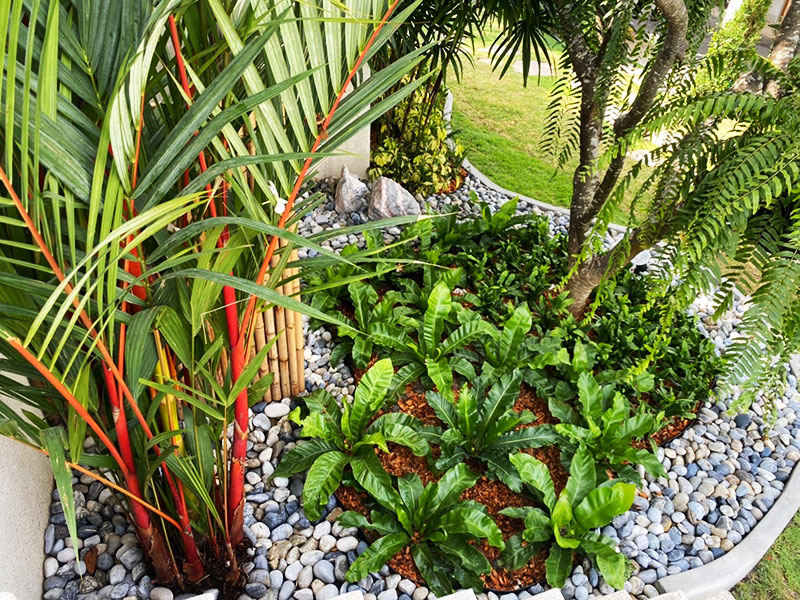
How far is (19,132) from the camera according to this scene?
0.81m

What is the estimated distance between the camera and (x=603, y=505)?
5.76ft

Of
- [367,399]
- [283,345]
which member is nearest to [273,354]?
[283,345]

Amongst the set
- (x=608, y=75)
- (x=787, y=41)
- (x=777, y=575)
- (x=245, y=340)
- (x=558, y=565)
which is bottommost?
(x=777, y=575)

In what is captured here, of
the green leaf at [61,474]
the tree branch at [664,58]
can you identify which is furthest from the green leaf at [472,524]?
the tree branch at [664,58]

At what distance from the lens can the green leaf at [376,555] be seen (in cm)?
165

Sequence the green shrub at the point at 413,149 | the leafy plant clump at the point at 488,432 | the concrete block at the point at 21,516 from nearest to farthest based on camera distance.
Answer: the concrete block at the point at 21,516
the leafy plant clump at the point at 488,432
the green shrub at the point at 413,149

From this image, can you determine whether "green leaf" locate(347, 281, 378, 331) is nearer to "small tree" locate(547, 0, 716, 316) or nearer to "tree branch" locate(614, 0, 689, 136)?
"small tree" locate(547, 0, 716, 316)

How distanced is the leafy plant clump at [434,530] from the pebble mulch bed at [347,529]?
2.7 inches

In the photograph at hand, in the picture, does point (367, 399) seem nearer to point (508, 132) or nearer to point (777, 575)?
point (777, 575)

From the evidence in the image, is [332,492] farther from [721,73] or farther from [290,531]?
[721,73]

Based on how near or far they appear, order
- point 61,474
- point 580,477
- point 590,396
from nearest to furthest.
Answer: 1. point 61,474
2. point 580,477
3. point 590,396

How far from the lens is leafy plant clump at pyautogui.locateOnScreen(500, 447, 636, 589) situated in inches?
67.5

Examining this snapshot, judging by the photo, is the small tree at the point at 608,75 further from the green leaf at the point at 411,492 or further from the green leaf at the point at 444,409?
the green leaf at the point at 411,492

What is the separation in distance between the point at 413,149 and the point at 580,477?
2.15 m
